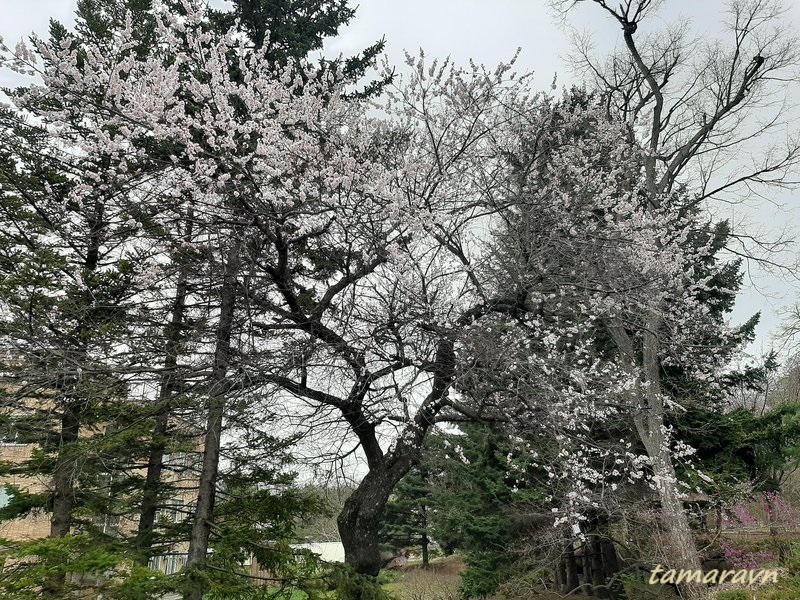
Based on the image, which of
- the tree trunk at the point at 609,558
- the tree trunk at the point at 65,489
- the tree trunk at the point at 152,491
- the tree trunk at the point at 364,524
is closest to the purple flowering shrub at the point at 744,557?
the tree trunk at the point at 609,558

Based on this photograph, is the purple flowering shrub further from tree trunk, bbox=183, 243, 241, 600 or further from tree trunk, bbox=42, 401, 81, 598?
tree trunk, bbox=42, 401, 81, 598

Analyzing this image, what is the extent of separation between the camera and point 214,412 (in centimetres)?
471

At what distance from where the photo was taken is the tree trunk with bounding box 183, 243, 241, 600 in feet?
15.4

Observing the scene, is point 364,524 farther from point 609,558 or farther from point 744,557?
point 609,558

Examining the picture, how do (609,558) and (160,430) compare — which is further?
(609,558)

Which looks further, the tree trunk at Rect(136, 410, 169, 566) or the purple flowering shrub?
the purple flowering shrub

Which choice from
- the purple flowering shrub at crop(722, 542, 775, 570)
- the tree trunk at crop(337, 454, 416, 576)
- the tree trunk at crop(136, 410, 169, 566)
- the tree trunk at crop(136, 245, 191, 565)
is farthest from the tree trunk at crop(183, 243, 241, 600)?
the purple flowering shrub at crop(722, 542, 775, 570)

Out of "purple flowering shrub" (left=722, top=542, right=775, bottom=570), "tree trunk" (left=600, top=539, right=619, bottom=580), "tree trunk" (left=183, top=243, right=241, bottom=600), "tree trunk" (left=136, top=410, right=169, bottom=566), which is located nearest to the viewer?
"tree trunk" (left=183, top=243, right=241, bottom=600)

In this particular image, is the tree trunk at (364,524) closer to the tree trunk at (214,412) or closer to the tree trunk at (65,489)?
the tree trunk at (214,412)

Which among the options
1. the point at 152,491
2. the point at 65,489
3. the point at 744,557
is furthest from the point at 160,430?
the point at 744,557

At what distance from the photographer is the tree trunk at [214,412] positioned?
185 inches

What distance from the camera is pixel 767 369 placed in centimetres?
1189

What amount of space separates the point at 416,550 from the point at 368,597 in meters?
19.9

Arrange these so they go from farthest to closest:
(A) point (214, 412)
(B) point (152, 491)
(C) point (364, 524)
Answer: (B) point (152, 491) → (C) point (364, 524) → (A) point (214, 412)
